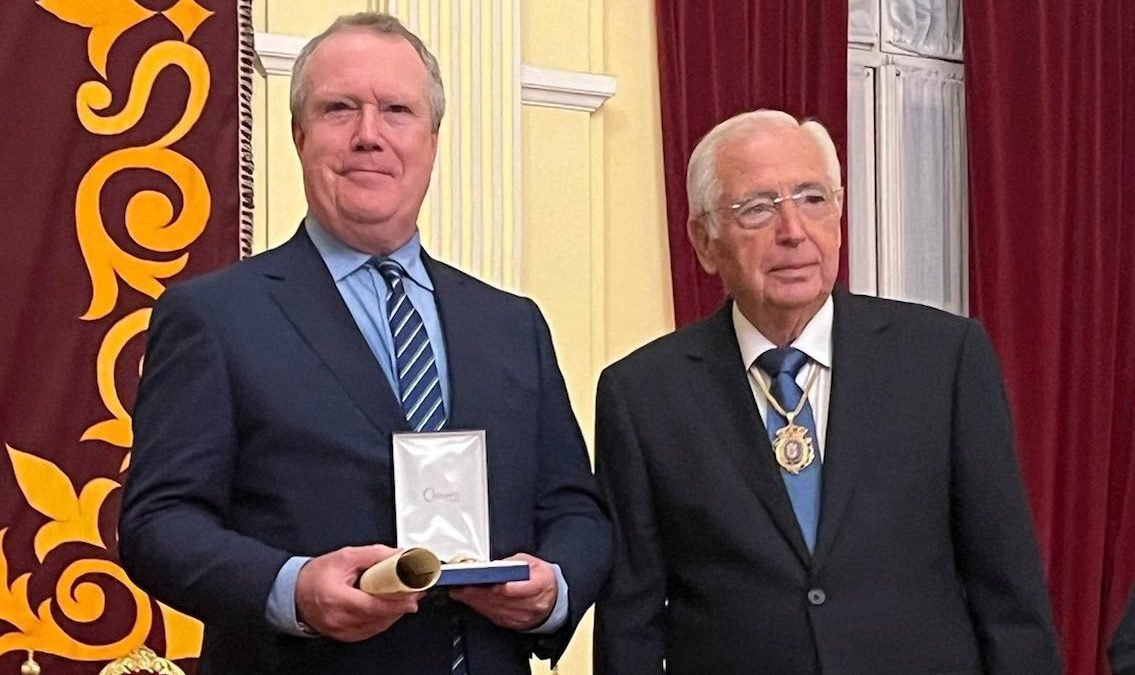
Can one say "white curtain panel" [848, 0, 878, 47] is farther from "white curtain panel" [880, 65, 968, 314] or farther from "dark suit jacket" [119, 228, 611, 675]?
"dark suit jacket" [119, 228, 611, 675]

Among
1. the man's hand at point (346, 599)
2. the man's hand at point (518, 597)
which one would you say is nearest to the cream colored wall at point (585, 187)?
the man's hand at point (518, 597)

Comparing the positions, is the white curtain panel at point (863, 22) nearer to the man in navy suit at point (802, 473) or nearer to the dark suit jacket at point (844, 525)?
the man in navy suit at point (802, 473)

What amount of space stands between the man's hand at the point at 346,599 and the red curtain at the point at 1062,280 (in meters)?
3.86

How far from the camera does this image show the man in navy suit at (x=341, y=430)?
2.14 meters

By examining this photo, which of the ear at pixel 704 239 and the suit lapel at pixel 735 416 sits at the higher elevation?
the ear at pixel 704 239

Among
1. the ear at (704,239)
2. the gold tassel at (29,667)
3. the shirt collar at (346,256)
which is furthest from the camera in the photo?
the gold tassel at (29,667)

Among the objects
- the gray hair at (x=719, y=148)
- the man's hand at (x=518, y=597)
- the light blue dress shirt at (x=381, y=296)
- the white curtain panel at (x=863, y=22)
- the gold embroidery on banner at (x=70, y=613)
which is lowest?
the gold embroidery on banner at (x=70, y=613)

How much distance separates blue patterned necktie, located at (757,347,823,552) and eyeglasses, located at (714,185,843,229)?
0.69 feet

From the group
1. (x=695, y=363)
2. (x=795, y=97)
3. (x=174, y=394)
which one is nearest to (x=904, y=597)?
(x=695, y=363)

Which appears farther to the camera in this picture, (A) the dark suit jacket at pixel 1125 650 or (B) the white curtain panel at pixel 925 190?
(B) the white curtain panel at pixel 925 190

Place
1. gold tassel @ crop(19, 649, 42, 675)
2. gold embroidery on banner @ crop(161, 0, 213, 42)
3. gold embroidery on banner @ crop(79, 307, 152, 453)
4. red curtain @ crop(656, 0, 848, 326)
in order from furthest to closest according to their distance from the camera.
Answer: red curtain @ crop(656, 0, 848, 326) < gold embroidery on banner @ crop(161, 0, 213, 42) < gold embroidery on banner @ crop(79, 307, 152, 453) < gold tassel @ crop(19, 649, 42, 675)

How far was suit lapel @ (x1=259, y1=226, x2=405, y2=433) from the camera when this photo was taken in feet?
7.47

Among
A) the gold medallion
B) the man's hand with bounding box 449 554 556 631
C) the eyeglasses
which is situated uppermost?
the eyeglasses

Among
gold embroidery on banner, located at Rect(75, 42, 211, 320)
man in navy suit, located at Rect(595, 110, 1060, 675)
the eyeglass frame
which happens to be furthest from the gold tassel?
the eyeglass frame
